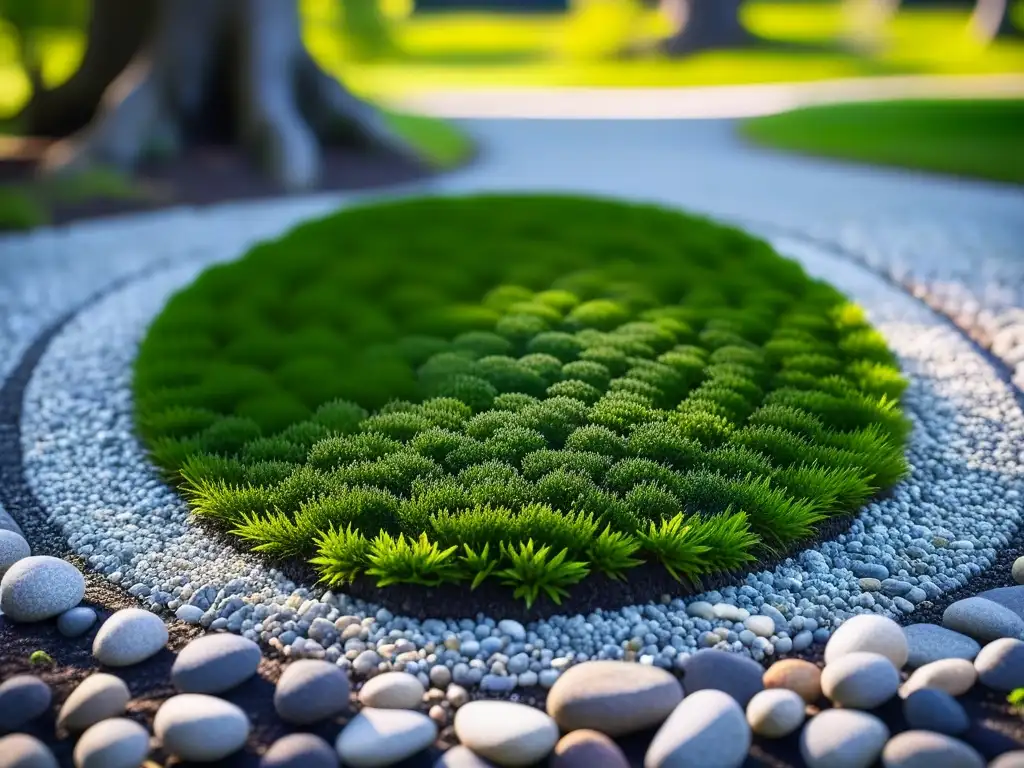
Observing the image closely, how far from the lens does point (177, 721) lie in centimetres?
230

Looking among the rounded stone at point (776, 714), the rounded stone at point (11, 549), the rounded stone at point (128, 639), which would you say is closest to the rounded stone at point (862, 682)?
the rounded stone at point (776, 714)

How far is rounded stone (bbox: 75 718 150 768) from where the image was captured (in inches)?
88.1

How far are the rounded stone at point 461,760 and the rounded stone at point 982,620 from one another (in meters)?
1.44

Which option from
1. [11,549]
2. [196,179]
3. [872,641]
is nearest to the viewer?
[872,641]

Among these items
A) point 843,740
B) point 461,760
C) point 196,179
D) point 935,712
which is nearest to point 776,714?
point 843,740

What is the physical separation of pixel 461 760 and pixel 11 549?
1760 mm

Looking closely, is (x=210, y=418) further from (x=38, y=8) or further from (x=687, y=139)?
(x=687, y=139)

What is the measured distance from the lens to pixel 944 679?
253cm

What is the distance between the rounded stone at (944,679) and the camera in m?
2.52

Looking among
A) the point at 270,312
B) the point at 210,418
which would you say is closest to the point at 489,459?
the point at 210,418

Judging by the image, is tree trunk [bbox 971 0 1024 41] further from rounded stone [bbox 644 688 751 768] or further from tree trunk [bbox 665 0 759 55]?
rounded stone [bbox 644 688 751 768]

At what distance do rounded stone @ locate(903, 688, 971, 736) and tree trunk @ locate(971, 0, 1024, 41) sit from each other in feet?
91.2

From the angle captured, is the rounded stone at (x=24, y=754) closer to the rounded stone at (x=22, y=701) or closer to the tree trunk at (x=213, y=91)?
the rounded stone at (x=22, y=701)

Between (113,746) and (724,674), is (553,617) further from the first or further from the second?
(113,746)
